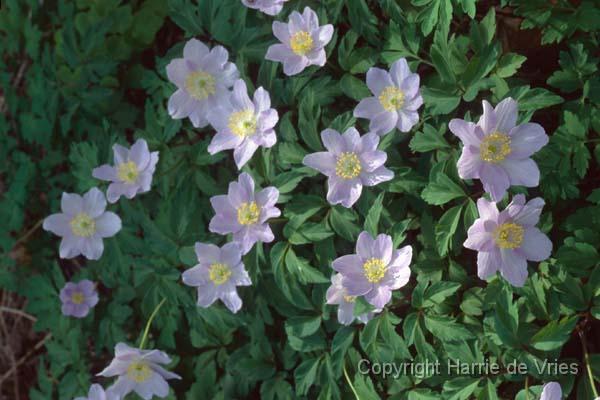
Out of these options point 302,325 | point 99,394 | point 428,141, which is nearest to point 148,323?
point 99,394

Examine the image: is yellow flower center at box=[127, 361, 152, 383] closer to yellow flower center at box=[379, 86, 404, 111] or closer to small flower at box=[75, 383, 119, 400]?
small flower at box=[75, 383, 119, 400]

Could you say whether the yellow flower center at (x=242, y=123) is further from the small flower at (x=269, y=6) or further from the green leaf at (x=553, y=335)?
the green leaf at (x=553, y=335)

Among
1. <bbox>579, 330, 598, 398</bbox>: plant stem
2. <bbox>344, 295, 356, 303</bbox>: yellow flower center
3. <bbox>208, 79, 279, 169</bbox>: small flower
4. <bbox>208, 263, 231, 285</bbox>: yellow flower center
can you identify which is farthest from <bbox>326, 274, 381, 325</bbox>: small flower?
<bbox>579, 330, 598, 398</bbox>: plant stem

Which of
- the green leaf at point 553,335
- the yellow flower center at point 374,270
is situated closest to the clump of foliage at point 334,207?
the green leaf at point 553,335

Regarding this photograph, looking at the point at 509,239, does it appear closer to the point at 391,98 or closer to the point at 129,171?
the point at 391,98

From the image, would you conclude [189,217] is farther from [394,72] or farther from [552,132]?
[552,132]

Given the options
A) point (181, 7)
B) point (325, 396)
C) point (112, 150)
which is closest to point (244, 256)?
point (325, 396)
